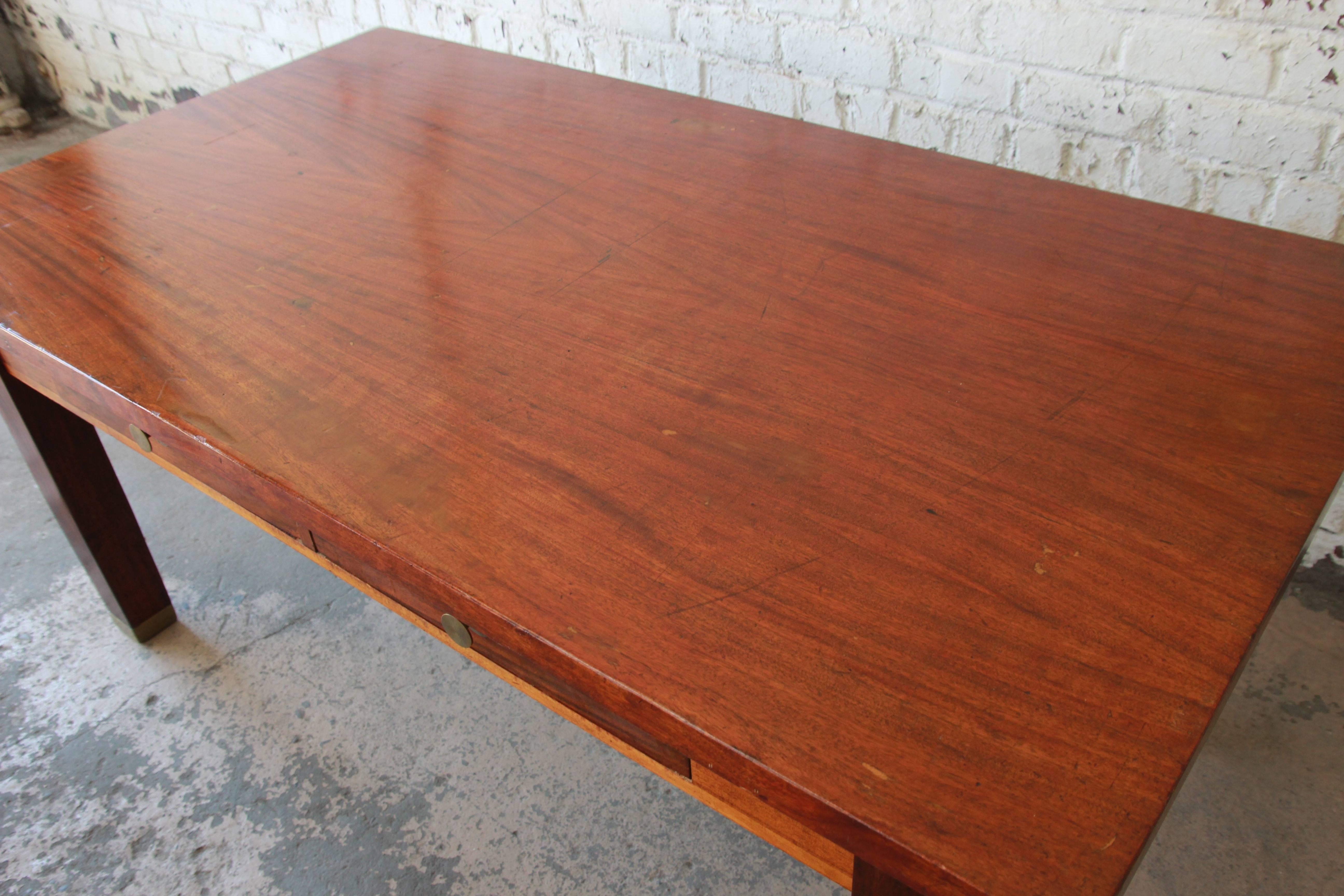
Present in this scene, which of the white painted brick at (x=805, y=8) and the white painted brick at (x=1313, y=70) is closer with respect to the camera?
the white painted brick at (x=1313, y=70)

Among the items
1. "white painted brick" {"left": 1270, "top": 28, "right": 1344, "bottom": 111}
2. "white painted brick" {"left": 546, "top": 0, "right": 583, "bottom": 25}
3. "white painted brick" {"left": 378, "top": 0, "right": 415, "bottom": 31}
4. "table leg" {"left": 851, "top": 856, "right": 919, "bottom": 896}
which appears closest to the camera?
"table leg" {"left": 851, "top": 856, "right": 919, "bottom": 896}

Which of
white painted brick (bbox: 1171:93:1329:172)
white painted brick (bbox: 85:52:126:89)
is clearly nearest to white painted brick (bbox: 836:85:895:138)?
white painted brick (bbox: 1171:93:1329:172)

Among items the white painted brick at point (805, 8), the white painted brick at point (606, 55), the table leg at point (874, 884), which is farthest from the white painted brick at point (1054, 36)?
the table leg at point (874, 884)

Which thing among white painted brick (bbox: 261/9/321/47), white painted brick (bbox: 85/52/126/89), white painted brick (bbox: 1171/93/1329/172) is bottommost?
white painted brick (bbox: 85/52/126/89)

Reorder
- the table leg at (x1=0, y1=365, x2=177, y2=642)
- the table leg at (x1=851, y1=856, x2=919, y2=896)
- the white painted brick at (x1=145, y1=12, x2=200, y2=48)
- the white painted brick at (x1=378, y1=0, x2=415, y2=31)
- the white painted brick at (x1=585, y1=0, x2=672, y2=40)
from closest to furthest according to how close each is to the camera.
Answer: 1. the table leg at (x1=851, y1=856, x2=919, y2=896)
2. the table leg at (x1=0, y1=365, x2=177, y2=642)
3. the white painted brick at (x1=585, y1=0, x2=672, y2=40)
4. the white painted brick at (x1=378, y1=0, x2=415, y2=31)
5. the white painted brick at (x1=145, y1=12, x2=200, y2=48)

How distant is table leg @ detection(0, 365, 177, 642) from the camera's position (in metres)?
1.15

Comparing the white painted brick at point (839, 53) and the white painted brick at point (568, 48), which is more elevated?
the white painted brick at point (839, 53)

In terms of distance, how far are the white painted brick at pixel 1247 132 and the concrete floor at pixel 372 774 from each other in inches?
21.3

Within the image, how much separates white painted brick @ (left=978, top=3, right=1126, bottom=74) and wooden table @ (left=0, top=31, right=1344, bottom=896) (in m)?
0.26

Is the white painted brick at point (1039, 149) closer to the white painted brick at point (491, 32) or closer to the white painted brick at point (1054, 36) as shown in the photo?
the white painted brick at point (1054, 36)

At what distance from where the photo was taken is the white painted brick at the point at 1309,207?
112 centimetres

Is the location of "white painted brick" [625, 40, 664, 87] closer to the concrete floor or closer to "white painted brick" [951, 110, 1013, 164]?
"white painted brick" [951, 110, 1013, 164]

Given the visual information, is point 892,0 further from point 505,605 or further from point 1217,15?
point 505,605

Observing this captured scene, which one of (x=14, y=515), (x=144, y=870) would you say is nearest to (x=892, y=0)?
(x=144, y=870)
